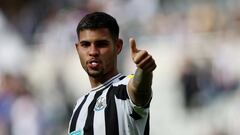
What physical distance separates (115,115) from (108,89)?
226mm

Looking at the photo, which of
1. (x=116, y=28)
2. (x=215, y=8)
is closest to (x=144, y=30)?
(x=215, y=8)

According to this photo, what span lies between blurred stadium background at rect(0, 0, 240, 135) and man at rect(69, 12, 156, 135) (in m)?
4.23

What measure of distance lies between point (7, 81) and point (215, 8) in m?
2.76

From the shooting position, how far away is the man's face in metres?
3.30

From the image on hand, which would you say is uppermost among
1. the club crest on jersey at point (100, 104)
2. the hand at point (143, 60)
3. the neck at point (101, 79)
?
the hand at point (143, 60)

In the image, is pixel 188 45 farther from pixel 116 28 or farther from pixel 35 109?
pixel 116 28

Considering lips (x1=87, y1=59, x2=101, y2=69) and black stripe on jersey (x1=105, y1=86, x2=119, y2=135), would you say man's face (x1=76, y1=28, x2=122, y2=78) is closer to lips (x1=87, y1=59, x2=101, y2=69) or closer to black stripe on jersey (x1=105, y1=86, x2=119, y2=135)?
lips (x1=87, y1=59, x2=101, y2=69)

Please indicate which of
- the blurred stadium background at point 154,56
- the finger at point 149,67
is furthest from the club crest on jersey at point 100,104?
the blurred stadium background at point 154,56

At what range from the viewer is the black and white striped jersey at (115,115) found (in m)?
3.11

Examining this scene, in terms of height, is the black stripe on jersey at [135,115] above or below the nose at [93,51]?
below

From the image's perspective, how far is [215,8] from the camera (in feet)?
27.4

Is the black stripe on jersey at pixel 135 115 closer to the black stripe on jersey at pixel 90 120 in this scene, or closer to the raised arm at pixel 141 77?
the raised arm at pixel 141 77

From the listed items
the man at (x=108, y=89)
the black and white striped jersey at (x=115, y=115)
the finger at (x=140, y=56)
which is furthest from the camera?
the black and white striped jersey at (x=115, y=115)

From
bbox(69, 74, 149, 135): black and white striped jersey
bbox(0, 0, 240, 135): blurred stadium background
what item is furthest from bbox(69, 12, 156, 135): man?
bbox(0, 0, 240, 135): blurred stadium background
